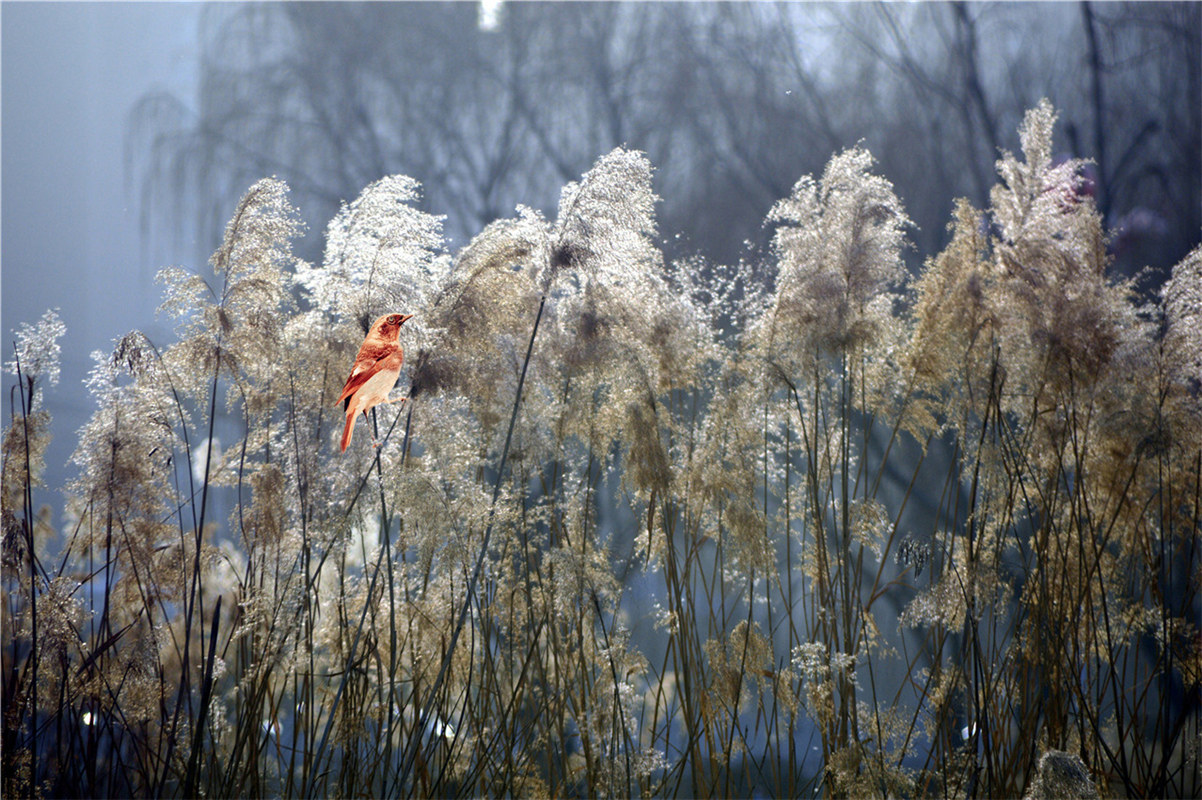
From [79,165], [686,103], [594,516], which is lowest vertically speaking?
[594,516]

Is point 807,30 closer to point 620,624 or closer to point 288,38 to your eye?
point 288,38

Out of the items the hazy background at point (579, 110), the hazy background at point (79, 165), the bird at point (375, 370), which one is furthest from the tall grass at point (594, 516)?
the hazy background at point (579, 110)

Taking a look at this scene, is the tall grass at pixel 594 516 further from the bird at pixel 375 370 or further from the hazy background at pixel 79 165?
the hazy background at pixel 79 165

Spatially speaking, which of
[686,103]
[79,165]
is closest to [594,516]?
[686,103]

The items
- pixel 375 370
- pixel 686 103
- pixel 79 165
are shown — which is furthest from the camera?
pixel 686 103

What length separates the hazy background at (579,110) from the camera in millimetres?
2279

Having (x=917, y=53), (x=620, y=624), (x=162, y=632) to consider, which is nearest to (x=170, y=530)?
(x=162, y=632)

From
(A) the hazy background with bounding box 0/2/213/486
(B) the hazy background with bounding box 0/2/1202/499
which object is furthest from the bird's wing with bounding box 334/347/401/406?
(B) the hazy background with bounding box 0/2/1202/499

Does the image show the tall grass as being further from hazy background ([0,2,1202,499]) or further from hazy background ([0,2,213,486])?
hazy background ([0,2,1202,499])

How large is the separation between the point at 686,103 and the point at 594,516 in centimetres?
150

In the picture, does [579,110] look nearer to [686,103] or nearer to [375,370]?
[686,103]

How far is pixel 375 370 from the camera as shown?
1.28 meters

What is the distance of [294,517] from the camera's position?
1476 mm

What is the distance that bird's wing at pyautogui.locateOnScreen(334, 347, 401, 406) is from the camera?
128cm
